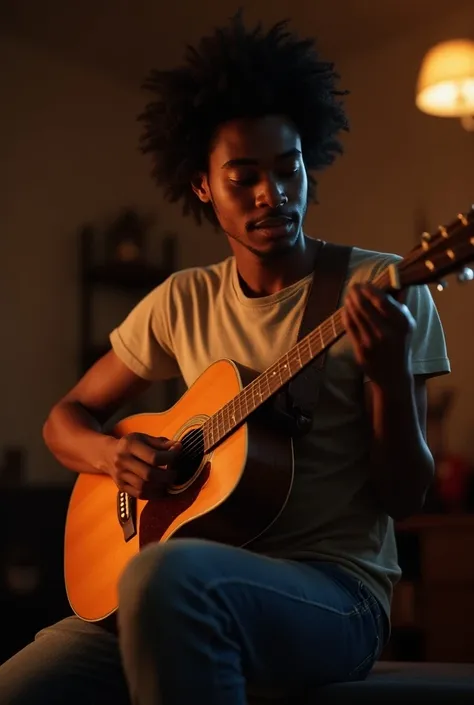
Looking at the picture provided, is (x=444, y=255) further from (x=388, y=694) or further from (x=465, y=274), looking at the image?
(x=388, y=694)

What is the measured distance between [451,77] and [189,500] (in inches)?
64.5

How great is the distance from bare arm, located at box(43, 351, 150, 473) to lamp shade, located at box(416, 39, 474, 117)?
1.31 m

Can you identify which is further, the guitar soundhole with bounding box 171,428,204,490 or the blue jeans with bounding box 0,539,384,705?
the guitar soundhole with bounding box 171,428,204,490

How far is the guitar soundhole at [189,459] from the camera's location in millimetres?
1266

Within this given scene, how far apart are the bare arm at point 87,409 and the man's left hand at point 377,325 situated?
0.65 metres

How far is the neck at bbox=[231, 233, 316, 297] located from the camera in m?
1.39

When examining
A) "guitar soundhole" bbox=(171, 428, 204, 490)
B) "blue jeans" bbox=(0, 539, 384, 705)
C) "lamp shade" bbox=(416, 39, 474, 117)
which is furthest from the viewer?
"lamp shade" bbox=(416, 39, 474, 117)

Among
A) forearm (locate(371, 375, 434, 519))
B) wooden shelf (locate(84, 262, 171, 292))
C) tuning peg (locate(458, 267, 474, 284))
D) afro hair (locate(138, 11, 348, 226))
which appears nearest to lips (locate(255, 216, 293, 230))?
afro hair (locate(138, 11, 348, 226))

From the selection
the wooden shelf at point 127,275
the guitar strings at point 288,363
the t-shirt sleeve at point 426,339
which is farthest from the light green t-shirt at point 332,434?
the wooden shelf at point 127,275

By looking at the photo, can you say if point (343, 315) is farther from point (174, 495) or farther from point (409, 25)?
point (409, 25)

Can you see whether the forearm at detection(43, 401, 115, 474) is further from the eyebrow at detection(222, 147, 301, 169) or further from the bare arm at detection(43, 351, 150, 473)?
the eyebrow at detection(222, 147, 301, 169)

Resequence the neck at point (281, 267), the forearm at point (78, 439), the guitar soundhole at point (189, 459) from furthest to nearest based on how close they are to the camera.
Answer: the forearm at point (78, 439) < the neck at point (281, 267) < the guitar soundhole at point (189, 459)

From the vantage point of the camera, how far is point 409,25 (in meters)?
3.34

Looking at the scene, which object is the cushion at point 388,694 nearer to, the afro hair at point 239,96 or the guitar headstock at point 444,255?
the guitar headstock at point 444,255
